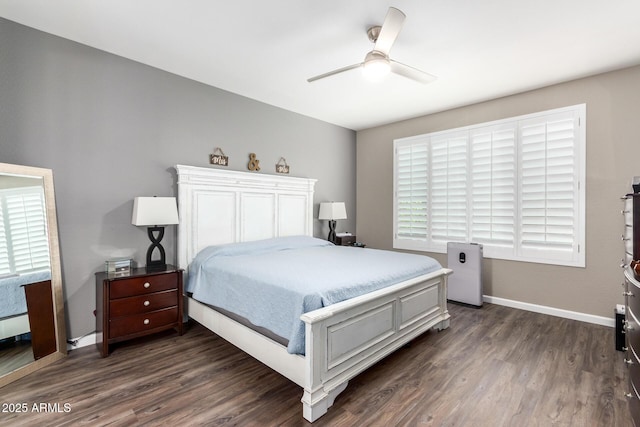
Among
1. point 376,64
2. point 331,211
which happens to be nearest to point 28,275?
point 376,64

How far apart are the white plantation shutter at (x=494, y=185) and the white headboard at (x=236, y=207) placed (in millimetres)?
2344

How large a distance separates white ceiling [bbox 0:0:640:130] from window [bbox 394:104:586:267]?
0.61m

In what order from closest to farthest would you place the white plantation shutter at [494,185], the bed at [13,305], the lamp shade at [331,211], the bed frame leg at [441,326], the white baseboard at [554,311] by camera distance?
the bed at [13,305], the bed frame leg at [441,326], the white baseboard at [554,311], the white plantation shutter at [494,185], the lamp shade at [331,211]

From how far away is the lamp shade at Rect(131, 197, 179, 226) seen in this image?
286cm

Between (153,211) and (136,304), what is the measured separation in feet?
2.79

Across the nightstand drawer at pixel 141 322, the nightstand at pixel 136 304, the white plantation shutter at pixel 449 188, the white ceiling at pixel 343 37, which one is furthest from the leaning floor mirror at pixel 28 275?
the white plantation shutter at pixel 449 188

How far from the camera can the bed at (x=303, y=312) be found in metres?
1.91

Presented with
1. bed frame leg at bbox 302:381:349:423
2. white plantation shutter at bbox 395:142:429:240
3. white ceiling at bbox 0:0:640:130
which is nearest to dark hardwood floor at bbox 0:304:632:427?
bed frame leg at bbox 302:381:349:423

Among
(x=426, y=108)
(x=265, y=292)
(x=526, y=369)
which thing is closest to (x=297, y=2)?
(x=265, y=292)

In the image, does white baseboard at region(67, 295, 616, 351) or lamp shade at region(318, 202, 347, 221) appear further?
lamp shade at region(318, 202, 347, 221)

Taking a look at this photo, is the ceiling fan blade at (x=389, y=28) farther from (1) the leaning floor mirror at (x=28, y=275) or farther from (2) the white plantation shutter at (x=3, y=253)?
(2) the white plantation shutter at (x=3, y=253)

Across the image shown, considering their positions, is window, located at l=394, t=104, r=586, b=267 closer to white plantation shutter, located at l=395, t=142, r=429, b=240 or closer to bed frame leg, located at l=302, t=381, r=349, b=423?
white plantation shutter, located at l=395, t=142, r=429, b=240

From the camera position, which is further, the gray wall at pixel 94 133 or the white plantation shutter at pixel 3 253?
the gray wall at pixel 94 133

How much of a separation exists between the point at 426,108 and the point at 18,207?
463cm
